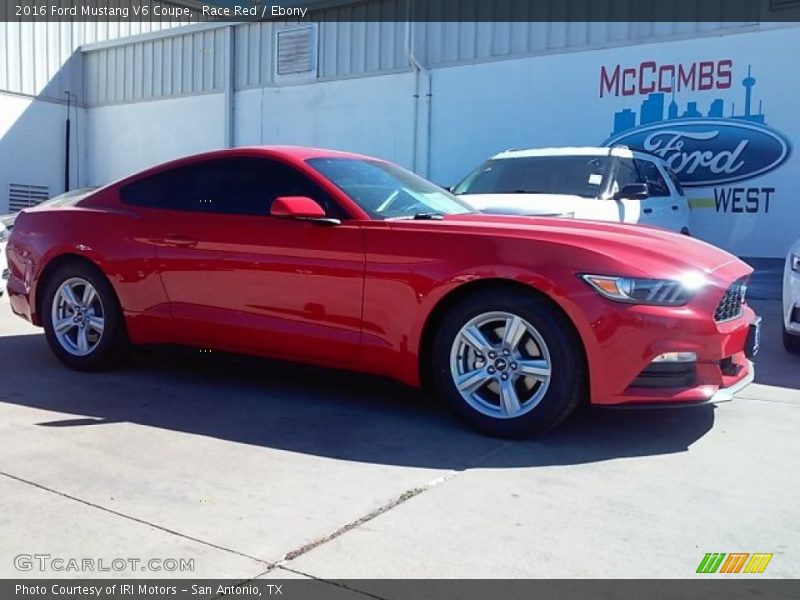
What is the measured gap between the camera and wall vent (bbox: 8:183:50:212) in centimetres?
1804

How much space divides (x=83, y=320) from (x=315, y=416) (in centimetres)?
203

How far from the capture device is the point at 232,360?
5.38 m

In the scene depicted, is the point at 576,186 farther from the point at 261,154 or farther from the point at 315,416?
the point at 315,416

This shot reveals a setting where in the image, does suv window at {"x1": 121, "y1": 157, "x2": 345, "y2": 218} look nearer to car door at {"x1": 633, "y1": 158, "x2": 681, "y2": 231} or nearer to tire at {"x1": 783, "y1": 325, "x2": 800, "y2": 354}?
tire at {"x1": 783, "y1": 325, "x2": 800, "y2": 354}

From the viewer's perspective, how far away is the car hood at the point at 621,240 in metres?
4.31

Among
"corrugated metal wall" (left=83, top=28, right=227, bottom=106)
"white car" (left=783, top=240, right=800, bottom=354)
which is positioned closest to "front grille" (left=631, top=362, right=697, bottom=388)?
"white car" (left=783, top=240, right=800, bottom=354)

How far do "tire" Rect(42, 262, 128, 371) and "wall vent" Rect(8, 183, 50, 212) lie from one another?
529 inches

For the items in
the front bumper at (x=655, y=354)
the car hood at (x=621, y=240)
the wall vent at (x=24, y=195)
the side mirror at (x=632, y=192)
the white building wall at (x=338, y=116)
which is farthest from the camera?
the wall vent at (x=24, y=195)

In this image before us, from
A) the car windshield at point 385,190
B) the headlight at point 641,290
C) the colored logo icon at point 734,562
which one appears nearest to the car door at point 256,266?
the car windshield at point 385,190

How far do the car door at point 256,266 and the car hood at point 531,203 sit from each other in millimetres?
2467

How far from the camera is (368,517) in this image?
3463 millimetres

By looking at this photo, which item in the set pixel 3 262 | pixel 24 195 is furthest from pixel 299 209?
pixel 24 195
